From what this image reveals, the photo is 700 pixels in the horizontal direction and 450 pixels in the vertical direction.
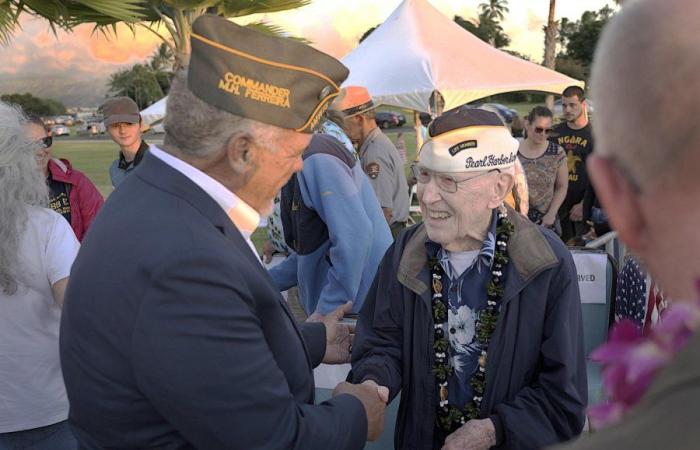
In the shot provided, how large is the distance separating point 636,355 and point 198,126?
1.14 metres

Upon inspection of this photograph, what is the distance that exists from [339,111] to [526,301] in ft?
10.2

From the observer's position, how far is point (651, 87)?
2.27ft

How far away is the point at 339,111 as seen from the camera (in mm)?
5012

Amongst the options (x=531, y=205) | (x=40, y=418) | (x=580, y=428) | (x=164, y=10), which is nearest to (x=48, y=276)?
(x=40, y=418)

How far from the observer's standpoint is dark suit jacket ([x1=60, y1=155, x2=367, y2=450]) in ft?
4.57

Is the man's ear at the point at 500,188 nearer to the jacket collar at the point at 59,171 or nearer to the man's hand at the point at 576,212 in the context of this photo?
the jacket collar at the point at 59,171

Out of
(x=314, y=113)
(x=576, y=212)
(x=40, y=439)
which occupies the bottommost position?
(x=40, y=439)

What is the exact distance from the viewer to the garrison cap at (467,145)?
234 centimetres

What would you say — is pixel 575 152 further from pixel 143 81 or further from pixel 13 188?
pixel 143 81

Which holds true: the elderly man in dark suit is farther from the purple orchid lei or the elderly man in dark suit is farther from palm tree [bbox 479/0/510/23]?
palm tree [bbox 479/0/510/23]

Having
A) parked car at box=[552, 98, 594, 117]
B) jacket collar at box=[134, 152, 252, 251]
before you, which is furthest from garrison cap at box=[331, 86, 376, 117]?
jacket collar at box=[134, 152, 252, 251]

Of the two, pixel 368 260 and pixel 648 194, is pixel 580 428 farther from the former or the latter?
pixel 648 194

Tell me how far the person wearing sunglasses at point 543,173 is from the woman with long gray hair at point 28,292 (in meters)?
5.18

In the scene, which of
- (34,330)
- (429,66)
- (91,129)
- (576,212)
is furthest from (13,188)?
(91,129)
